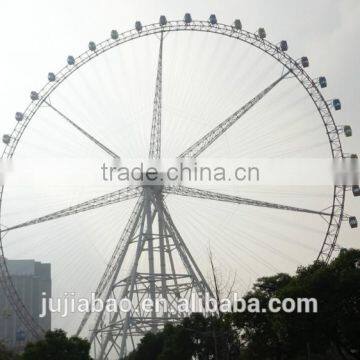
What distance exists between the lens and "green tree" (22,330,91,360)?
42.3 metres

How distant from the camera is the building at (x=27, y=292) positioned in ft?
482

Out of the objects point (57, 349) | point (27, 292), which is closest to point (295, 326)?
point (57, 349)

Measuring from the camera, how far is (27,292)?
165m

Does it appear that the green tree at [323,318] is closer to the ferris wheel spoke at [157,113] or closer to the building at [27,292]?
the ferris wheel spoke at [157,113]

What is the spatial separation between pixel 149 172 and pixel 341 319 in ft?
63.6

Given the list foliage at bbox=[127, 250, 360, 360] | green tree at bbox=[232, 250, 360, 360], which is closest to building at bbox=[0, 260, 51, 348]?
foliage at bbox=[127, 250, 360, 360]

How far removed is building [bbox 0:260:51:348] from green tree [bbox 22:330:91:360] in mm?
95323

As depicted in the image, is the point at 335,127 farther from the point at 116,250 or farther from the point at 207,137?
the point at 116,250

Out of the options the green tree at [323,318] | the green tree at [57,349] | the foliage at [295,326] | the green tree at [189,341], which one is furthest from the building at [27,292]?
the green tree at [323,318]

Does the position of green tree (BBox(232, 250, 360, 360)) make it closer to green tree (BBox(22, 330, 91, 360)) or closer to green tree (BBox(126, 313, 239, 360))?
green tree (BBox(126, 313, 239, 360))

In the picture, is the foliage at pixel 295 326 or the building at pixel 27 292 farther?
the building at pixel 27 292

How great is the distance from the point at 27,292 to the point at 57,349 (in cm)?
12831

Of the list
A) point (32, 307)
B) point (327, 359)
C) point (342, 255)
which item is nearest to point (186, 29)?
point (342, 255)

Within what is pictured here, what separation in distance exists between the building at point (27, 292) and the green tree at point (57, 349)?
95.3 m
